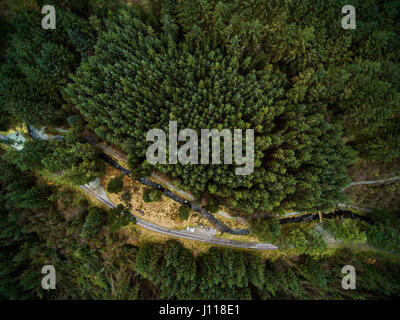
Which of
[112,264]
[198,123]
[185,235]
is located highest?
[198,123]

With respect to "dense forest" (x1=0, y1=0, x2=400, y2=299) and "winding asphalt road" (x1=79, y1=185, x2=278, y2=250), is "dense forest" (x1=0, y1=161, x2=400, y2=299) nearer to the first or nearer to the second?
"dense forest" (x1=0, y1=0, x2=400, y2=299)

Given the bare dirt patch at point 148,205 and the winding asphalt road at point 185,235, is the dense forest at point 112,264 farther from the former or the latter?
the bare dirt patch at point 148,205

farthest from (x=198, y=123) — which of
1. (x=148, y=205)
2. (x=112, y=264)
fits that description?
(x=112, y=264)

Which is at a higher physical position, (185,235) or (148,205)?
(148,205)

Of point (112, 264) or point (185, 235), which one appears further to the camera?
point (185, 235)

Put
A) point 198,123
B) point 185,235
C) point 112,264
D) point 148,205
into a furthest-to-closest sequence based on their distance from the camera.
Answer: point 185,235 → point 148,205 → point 112,264 → point 198,123

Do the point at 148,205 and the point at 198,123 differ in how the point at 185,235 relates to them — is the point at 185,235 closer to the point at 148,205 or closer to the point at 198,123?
the point at 148,205

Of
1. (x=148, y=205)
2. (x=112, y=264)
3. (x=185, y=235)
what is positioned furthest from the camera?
(x=185, y=235)

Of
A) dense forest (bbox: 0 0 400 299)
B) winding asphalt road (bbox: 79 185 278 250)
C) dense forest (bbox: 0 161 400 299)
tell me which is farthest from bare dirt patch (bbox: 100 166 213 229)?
dense forest (bbox: 0 161 400 299)
